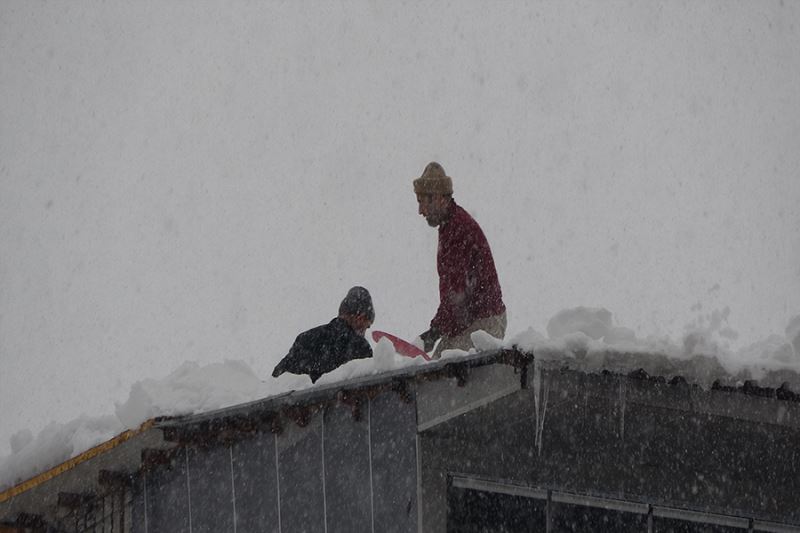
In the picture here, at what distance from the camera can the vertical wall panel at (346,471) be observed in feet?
21.1

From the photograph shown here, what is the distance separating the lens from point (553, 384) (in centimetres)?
555

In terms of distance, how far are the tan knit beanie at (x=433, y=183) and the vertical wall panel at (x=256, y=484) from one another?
2.10 meters

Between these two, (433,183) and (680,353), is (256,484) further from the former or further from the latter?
(680,353)

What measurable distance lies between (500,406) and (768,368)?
1.51m

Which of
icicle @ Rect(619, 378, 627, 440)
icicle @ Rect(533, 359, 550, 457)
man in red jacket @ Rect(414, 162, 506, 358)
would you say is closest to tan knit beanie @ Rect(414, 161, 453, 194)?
man in red jacket @ Rect(414, 162, 506, 358)

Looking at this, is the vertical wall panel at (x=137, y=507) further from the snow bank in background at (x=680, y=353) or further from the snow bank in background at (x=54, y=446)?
the snow bank in background at (x=680, y=353)

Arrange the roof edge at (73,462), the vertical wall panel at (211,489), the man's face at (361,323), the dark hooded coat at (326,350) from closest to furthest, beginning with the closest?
the roof edge at (73,462), the vertical wall panel at (211,489), the dark hooded coat at (326,350), the man's face at (361,323)

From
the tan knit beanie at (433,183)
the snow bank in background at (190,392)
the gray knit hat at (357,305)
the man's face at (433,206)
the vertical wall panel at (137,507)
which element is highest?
the tan knit beanie at (433,183)

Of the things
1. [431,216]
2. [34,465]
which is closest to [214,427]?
[34,465]

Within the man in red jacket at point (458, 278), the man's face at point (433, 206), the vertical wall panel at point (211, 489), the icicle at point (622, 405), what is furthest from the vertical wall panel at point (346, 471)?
the man's face at point (433, 206)

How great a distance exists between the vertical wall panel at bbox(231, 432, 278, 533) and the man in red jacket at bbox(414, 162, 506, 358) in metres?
1.38

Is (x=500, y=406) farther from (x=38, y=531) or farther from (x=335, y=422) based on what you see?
(x=38, y=531)

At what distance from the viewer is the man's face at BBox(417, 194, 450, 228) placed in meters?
7.62

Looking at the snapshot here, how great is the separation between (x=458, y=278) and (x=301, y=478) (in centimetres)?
185
